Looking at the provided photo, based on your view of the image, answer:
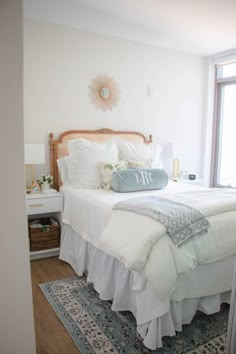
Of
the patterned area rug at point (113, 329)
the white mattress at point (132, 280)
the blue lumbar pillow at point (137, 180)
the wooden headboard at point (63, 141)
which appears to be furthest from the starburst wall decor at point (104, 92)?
the patterned area rug at point (113, 329)

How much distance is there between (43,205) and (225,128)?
3200mm

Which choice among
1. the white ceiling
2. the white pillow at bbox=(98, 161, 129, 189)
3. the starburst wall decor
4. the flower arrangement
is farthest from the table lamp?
the white ceiling

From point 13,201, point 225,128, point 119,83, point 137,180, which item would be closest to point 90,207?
point 137,180

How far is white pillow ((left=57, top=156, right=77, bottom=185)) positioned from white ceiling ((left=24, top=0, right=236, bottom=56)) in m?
1.49

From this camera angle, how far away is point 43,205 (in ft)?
9.86

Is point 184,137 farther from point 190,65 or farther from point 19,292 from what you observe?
point 19,292

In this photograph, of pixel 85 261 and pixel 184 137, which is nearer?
pixel 85 261

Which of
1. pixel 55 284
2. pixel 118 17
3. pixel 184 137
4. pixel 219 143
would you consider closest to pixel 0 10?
pixel 55 284

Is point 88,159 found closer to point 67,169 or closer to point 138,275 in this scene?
point 67,169

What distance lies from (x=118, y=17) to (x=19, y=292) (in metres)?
2.95

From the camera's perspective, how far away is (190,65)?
446cm

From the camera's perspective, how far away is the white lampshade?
2.94 m

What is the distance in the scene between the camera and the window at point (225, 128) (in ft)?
14.8

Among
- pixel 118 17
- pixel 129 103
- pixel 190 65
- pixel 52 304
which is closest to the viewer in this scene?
pixel 52 304
